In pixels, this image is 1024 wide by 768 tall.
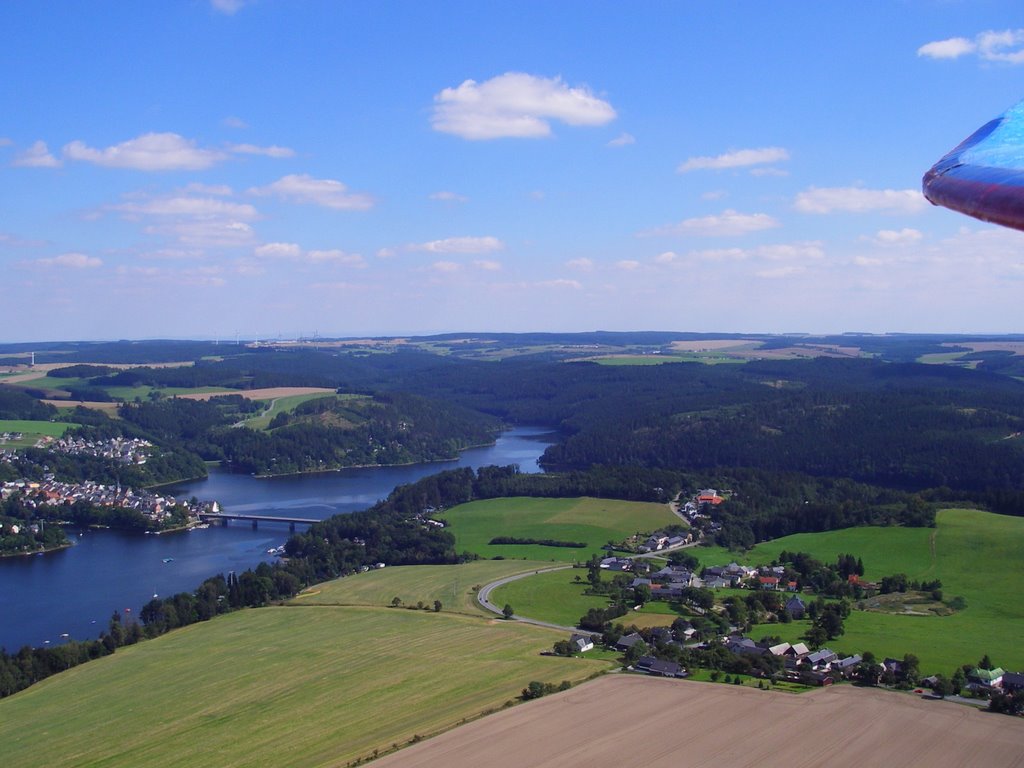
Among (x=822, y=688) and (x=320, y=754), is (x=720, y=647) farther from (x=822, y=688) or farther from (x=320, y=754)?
(x=320, y=754)

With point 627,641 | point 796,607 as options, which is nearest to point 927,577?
point 796,607

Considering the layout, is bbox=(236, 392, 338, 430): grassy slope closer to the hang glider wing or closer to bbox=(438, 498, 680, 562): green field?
bbox=(438, 498, 680, 562): green field

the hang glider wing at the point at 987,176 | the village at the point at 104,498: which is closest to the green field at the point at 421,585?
the village at the point at 104,498

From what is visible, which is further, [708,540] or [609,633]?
[708,540]

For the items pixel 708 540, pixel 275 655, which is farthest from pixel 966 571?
pixel 275 655

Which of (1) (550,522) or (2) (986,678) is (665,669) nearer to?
(2) (986,678)

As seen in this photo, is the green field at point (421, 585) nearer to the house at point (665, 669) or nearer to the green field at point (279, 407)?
the house at point (665, 669)

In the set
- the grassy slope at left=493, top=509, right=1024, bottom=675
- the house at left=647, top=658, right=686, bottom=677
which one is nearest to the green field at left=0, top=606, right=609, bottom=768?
the house at left=647, top=658, right=686, bottom=677
